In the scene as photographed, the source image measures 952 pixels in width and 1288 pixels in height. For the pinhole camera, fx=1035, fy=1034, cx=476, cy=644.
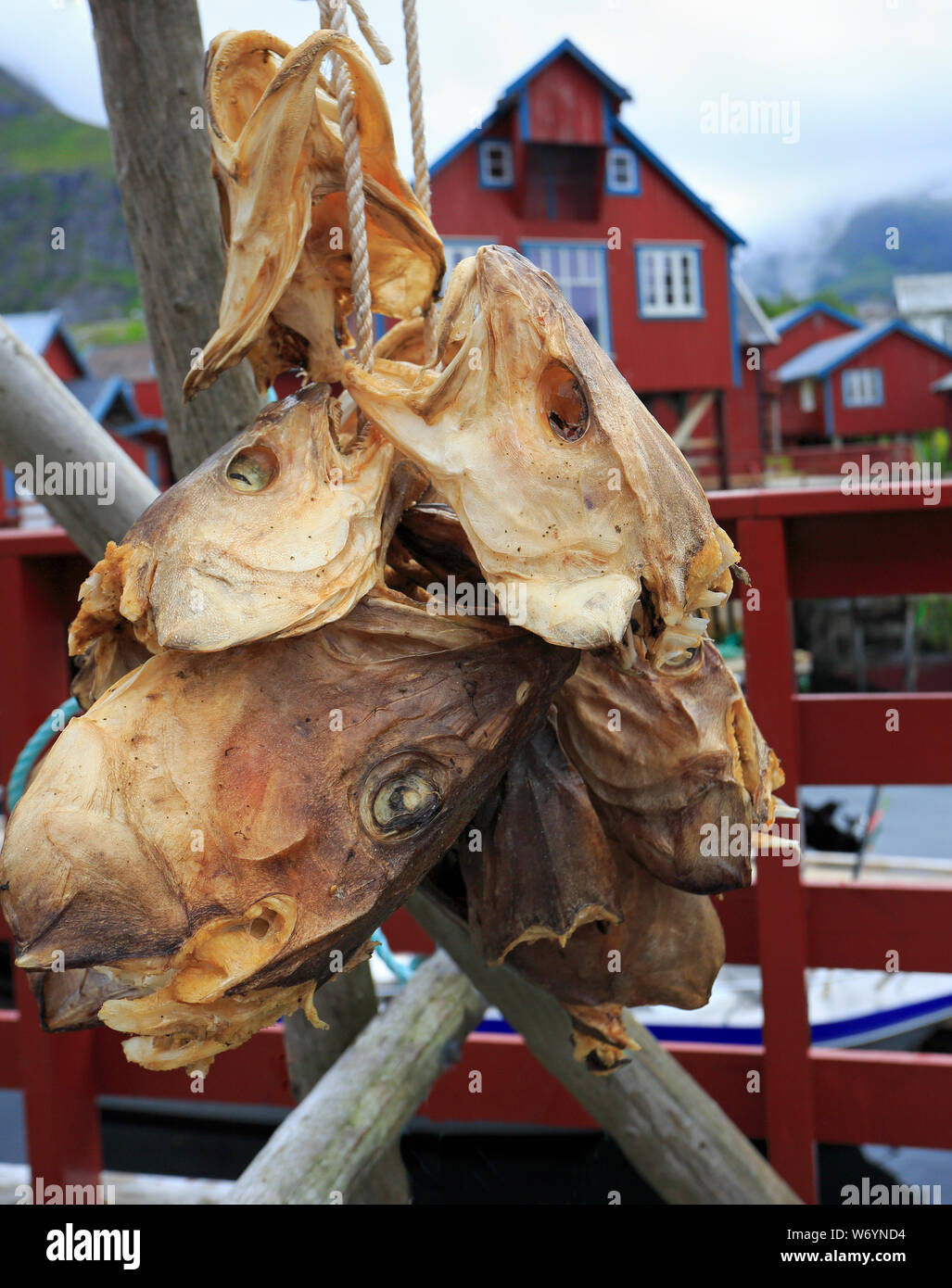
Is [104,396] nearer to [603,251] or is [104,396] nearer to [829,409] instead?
[603,251]

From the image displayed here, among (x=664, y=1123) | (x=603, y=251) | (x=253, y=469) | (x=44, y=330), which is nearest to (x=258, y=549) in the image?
(x=253, y=469)

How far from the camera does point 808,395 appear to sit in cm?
2211

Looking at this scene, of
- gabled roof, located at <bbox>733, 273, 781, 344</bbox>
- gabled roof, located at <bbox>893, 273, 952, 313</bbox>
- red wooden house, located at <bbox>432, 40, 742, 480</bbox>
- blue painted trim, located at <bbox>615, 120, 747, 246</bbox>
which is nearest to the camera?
red wooden house, located at <bbox>432, 40, 742, 480</bbox>

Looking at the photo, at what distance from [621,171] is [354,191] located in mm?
12122

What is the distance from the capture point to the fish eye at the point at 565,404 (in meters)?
0.70

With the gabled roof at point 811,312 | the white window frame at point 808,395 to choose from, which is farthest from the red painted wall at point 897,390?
the gabled roof at point 811,312

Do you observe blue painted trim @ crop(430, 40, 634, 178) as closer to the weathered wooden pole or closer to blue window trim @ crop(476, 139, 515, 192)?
blue window trim @ crop(476, 139, 515, 192)

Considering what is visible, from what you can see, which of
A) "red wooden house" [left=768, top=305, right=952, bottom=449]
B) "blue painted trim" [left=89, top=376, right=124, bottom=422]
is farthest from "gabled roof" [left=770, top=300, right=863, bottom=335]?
"blue painted trim" [left=89, top=376, right=124, bottom=422]

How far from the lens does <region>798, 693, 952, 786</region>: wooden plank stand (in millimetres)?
1934

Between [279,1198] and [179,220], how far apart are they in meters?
1.32

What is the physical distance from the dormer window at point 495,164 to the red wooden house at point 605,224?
0.01 meters

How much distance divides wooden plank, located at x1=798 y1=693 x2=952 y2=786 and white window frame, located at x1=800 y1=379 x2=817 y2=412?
21.6 m

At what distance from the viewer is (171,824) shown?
68 cm

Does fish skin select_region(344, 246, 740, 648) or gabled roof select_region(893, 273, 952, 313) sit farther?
gabled roof select_region(893, 273, 952, 313)
